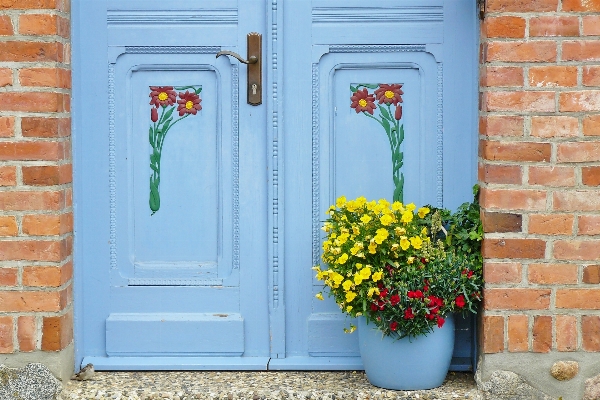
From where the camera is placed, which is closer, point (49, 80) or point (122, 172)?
point (49, 80)

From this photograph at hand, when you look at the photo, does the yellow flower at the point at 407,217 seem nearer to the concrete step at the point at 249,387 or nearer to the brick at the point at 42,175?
the concrete step at the point at 249,387

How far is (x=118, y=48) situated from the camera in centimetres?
351

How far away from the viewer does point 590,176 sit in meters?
3.20

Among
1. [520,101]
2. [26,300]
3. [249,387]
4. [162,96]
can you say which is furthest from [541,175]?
[26,300]

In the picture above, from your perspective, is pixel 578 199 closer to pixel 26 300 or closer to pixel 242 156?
pixel 242 156

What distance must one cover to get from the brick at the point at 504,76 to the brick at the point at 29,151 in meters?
1.60

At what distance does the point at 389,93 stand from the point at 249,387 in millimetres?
1252

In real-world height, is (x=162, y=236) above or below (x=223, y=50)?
below

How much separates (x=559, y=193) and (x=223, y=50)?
138 centimetres

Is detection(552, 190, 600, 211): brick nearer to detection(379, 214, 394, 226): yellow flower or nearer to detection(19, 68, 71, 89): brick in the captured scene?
detection(379, 214, 394, 226): yellow flower

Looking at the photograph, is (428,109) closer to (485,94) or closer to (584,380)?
(485,94)

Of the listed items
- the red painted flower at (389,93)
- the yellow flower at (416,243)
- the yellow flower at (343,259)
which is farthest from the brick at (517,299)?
the red painted flower at (389,93)

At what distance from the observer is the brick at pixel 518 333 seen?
324 cm

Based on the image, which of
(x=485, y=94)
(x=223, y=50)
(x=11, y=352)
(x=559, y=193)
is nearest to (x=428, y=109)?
(x=485, y=94)
